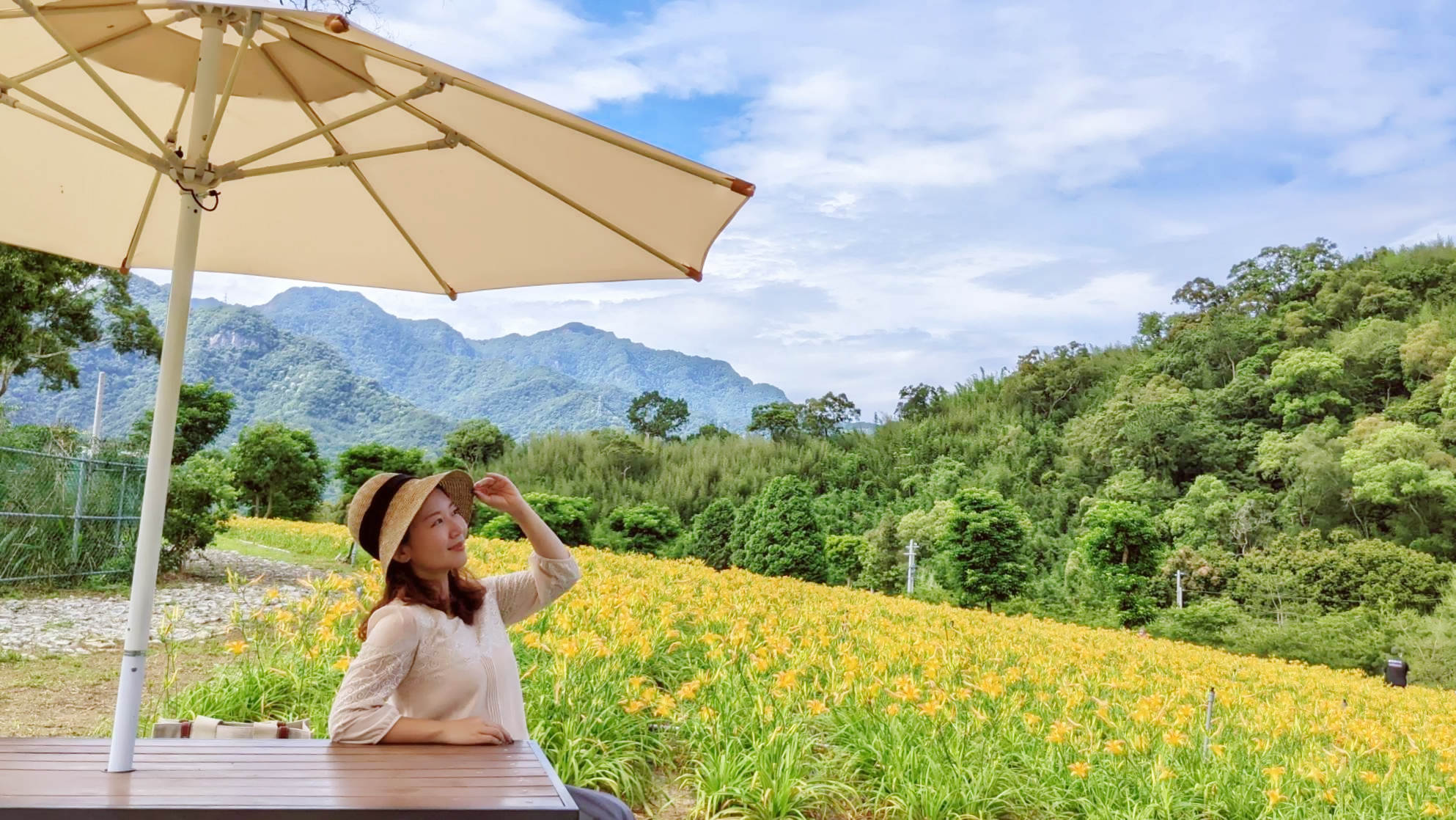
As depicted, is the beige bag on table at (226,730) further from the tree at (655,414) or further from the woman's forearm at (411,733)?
the tree at (655,414)

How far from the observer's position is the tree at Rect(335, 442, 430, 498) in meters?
13.8

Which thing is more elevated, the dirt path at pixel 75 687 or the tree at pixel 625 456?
the tree at pixel 625 456

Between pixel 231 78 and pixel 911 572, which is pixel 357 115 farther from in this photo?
pixel 911 572

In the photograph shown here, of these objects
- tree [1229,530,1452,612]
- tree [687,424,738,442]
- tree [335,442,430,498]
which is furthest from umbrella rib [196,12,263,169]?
tree [687,424,738,442]

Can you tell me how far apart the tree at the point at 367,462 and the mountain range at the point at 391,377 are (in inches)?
90.9

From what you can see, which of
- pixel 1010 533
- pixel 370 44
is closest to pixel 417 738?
pixel 370 44

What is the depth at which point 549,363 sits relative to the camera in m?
44.2

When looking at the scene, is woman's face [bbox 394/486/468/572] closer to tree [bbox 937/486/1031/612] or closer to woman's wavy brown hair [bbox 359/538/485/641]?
woman's wavy brown hair [bbox 359/538/485/641]

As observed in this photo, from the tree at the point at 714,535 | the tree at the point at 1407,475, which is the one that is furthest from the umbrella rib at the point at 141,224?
the tree at the point at 1407,475

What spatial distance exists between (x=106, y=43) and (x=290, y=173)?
1.91 feet

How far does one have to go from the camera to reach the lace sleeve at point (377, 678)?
1.67 meters

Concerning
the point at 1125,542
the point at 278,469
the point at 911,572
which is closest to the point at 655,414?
the point at 911,572

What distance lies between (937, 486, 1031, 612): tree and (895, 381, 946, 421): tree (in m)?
4.91

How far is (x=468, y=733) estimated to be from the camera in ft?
5.60
